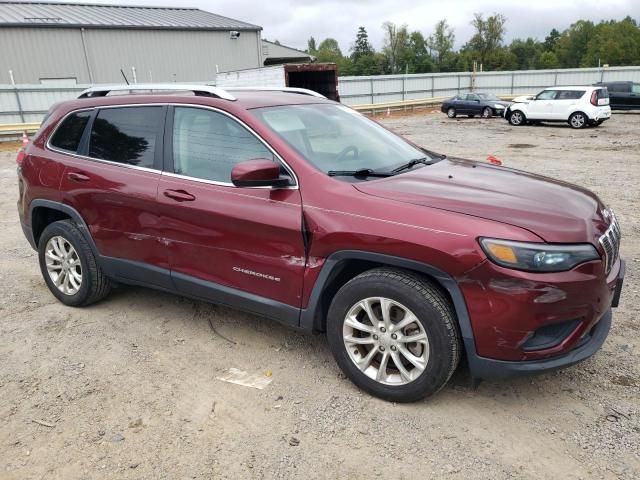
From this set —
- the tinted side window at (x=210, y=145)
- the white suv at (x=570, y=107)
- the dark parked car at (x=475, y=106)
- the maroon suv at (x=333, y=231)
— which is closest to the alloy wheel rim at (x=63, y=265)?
the maroon suv at (x=333, y=231)

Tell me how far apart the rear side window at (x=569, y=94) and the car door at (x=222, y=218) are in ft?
66.1

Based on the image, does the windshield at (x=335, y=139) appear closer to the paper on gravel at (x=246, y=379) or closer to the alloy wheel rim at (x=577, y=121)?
the paper on gravel at (x=246, y=379)

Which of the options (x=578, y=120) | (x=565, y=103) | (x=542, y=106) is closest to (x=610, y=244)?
(x=578, y=120)

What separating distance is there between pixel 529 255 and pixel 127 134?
2970 mm

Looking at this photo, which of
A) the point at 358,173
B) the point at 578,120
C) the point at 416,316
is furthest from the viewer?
the point at 578,120

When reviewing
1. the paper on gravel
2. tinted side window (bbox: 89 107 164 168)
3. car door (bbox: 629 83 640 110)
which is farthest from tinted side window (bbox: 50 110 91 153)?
car door (bbox: 629 83 640 110)

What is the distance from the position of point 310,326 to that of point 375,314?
0.46 metres

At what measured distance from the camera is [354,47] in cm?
11581

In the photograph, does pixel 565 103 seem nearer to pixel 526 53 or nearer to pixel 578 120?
pixel 578 120

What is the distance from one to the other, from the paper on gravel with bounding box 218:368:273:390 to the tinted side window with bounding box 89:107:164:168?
1570 millimetres

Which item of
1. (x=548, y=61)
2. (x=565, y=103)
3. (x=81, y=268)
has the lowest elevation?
(x=565, y=103)

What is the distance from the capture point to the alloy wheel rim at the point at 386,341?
2.90m

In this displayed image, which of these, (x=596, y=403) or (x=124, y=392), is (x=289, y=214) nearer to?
(x=124, y=392)

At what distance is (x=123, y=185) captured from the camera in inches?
152
